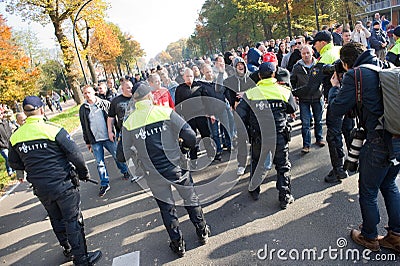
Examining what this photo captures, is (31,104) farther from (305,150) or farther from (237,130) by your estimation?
(305,150)

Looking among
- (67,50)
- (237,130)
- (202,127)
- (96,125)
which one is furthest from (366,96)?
(67,50)

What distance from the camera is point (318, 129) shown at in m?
5.46

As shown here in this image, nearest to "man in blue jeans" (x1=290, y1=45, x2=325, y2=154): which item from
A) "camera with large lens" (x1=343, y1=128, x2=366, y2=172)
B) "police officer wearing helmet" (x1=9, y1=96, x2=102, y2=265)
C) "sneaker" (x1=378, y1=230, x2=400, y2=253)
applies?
"camera with large lens" (x1=343, y1=128, x2=366, y2=172)

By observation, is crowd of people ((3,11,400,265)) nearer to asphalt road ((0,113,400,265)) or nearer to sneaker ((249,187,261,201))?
sneaker ((249,187,261,201))

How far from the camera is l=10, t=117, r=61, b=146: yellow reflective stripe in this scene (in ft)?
10.2

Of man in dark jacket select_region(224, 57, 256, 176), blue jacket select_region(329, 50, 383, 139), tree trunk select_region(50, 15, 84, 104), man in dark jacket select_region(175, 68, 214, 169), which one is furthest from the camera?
tree trunk select_region(50, 15, 84, 104)

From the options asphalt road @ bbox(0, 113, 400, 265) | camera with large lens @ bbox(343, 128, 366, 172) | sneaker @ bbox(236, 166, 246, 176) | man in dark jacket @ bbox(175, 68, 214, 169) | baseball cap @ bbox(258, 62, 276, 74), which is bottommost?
asphalt road @ bbox(0, 113, 400, 265)

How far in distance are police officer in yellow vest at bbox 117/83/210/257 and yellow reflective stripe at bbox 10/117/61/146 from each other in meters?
0.79

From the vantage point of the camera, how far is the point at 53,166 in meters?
3.19

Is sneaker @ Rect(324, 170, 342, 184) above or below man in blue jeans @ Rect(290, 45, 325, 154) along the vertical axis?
below

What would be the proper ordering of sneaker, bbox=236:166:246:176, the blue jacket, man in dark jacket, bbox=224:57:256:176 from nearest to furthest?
the blue jacket, sneaker, bbox=236:166:246:176, man in dark jacket, bbox=224:57:256:176

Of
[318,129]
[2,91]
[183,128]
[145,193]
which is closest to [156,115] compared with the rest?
[183,128]

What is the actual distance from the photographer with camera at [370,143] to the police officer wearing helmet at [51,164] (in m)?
3.00

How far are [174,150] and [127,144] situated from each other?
0.57 meters
